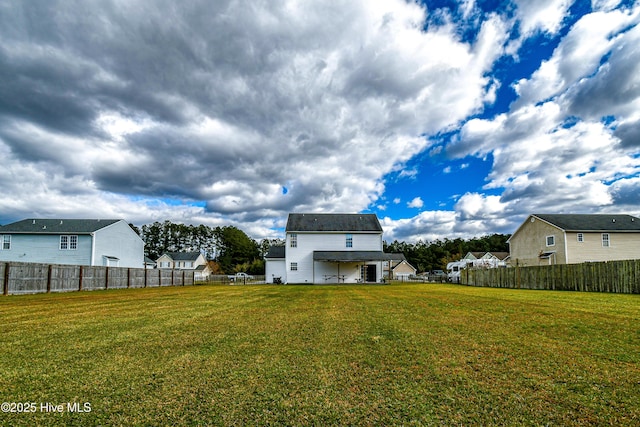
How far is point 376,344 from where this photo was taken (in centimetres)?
475

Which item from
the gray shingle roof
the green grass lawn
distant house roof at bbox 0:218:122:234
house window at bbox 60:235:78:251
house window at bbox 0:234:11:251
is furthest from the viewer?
house window at bbox 0:234:11:251

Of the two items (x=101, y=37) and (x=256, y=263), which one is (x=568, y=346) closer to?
(x=101, y=37)

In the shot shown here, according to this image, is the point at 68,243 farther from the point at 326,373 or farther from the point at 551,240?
the point at 551,240

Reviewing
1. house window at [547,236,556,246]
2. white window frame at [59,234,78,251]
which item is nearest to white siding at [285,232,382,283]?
house window at [547,236,556,246]

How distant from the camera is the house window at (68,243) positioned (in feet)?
94.6

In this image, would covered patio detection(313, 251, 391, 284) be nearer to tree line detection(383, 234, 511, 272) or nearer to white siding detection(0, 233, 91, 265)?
white siding detection(0, 233, 91, 265)

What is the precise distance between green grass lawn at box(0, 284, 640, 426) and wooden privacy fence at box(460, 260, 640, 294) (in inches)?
455

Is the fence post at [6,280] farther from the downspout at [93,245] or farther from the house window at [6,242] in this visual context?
the house window at [6,242]

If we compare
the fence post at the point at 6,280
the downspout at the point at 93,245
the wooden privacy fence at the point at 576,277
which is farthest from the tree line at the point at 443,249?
the fence post at the point at 6,280

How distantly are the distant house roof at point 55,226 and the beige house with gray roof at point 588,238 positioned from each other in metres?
40.4

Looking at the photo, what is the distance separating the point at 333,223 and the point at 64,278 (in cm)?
2171

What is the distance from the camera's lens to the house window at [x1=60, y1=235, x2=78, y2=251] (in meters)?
28.8

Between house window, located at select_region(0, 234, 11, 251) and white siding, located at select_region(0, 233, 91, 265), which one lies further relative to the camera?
house window, located at select_region(0, 234, 11, 251)

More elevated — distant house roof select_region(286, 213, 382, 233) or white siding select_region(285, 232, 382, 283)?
distant house roof select_region(286, 213, 382, 233)
